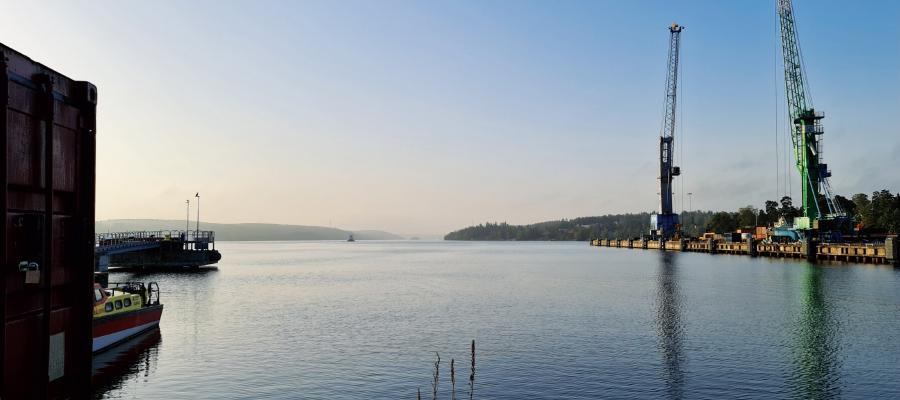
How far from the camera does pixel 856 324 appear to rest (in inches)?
1736

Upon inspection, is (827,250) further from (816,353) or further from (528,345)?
(528,345)

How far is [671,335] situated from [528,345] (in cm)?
982

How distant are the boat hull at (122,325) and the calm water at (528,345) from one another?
887mm

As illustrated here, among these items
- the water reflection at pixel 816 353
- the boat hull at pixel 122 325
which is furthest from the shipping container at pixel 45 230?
the water reflection at pixel 816 353

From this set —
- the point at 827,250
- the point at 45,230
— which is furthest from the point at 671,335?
the point at 827,250

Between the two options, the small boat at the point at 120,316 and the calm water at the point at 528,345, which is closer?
the calm water at the point at 528,345

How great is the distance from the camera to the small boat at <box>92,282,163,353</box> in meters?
33.5

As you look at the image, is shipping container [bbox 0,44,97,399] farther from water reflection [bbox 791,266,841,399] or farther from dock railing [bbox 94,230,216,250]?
dock railing [bbox 94,230,216,250]

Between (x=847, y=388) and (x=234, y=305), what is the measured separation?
48070 mm

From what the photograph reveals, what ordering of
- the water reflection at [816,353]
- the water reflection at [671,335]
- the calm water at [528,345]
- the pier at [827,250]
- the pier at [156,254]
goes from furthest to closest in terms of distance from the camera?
the pier at [827,250], the pier at [156,254], the water reflection at [671,335], the calm water at [528,345], the water reflection at [816,353]

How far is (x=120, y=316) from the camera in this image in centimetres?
3581

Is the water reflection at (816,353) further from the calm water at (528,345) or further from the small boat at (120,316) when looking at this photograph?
the small boat at (120,316)

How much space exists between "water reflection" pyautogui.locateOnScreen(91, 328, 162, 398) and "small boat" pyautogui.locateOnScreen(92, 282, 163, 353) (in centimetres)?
51

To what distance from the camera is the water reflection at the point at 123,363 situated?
92.4 feet
